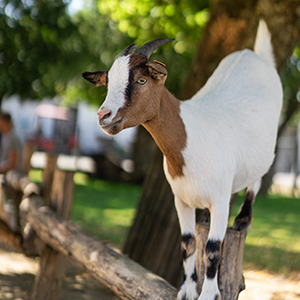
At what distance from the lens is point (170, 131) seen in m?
1.78

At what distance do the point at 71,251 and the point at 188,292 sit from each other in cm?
146

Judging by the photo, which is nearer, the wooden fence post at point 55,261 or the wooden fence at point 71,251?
the wooden fence at point 71,251

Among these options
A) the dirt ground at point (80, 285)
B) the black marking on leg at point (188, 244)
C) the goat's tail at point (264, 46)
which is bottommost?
the dirt ground at point (80, 285)

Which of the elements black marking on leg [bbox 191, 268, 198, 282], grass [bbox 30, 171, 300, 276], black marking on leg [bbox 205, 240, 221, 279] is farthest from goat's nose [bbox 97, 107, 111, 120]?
grass [bbox 30, 171, 300, 276]

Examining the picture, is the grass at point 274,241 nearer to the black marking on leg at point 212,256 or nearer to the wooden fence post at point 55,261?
the wooden fence post at point 55,261

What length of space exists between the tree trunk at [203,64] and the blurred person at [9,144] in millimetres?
2589

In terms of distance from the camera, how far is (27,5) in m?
6.22

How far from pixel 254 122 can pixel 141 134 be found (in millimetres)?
12454

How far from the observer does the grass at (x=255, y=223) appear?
18.8ft

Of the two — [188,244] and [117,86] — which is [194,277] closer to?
[188,244]

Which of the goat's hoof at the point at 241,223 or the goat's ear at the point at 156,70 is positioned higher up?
the goat's ear at the point at 156,70

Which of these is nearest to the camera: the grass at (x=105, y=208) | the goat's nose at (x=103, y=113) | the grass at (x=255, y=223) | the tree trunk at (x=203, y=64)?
the goat's nose at (x=103, y=113)

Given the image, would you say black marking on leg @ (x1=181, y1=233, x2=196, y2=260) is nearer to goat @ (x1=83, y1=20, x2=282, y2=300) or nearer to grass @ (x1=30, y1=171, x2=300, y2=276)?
goat @ (x1=83, y1=20, x2=282, y2=300)

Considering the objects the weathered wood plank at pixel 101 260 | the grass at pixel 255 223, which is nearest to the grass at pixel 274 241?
the grass at pixel 255 223
